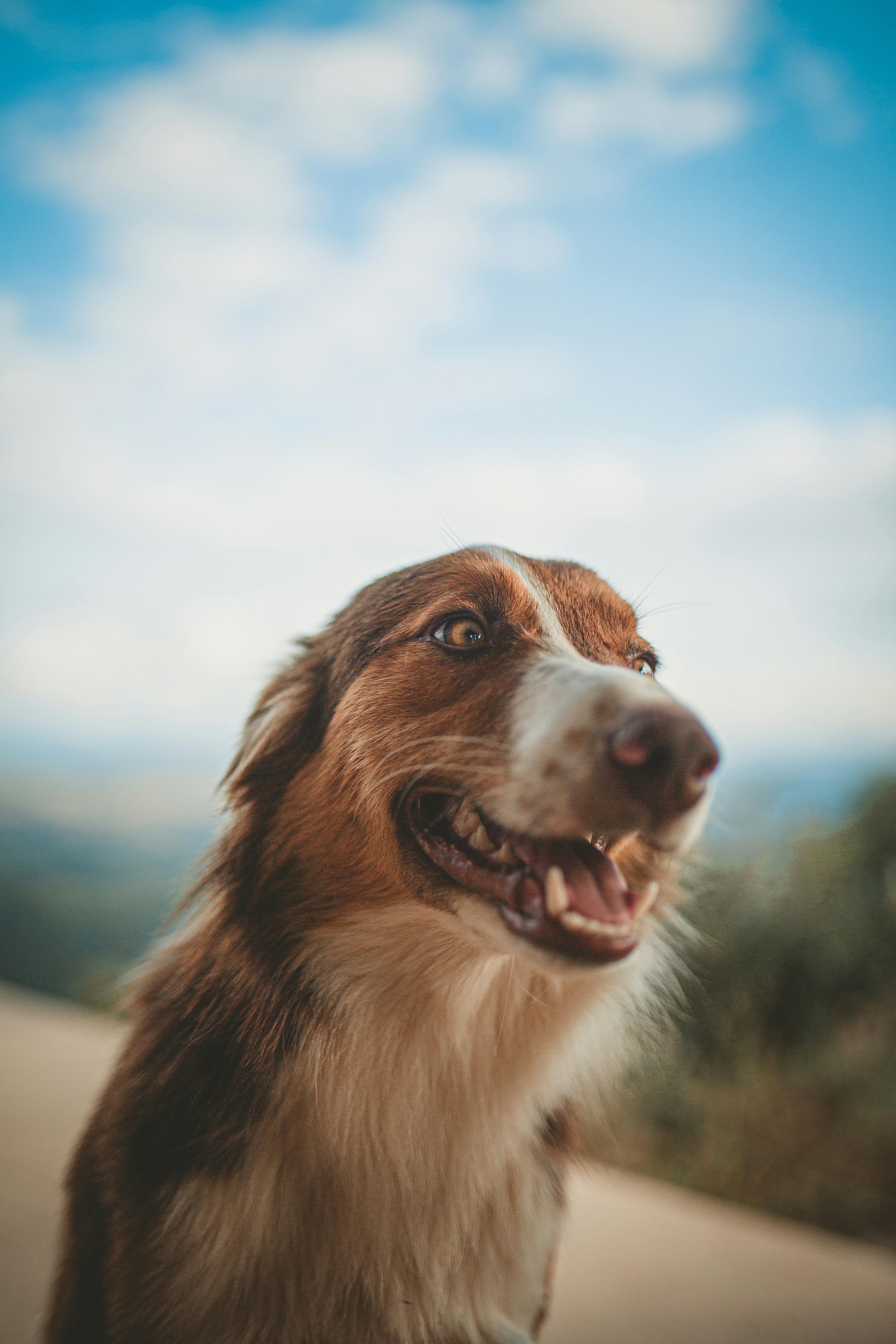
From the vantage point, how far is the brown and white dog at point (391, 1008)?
4.53 ft

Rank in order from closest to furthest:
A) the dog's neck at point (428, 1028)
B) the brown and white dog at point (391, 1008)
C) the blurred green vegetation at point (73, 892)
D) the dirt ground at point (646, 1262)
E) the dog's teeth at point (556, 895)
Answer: the dog's teeth at point (556, 895), the brown and white dog at point (391, 1008), the dog's neck at point (428, 1028), the dirt ground at point (646, 1262), the blurred green vegetation at point (73, 892)

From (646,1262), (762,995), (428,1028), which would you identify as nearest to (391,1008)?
(428,1028)

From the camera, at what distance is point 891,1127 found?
13.4ft

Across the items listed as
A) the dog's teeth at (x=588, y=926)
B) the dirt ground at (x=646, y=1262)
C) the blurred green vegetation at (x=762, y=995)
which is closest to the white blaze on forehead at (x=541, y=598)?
the dog's teeth at (x=588, y=926)

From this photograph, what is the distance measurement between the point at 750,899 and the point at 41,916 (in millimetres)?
4340

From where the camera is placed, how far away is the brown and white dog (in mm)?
1381

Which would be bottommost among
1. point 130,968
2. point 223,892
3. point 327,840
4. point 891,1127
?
point 891,1127

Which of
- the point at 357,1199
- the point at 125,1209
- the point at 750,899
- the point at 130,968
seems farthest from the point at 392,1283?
the point at 750,899

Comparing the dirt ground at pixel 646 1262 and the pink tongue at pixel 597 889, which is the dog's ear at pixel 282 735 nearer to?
the pink tongue at pixel 597 889

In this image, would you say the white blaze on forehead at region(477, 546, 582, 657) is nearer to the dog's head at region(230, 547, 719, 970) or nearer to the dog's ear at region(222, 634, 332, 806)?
the dog's head at region(230, 547, 719, 970)

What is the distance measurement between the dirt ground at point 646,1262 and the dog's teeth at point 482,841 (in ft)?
4.77

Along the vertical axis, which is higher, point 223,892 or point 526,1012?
point 223,892

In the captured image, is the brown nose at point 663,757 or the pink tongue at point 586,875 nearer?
the brown nose at point 663,757

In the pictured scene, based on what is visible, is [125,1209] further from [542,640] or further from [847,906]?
[847,906]
